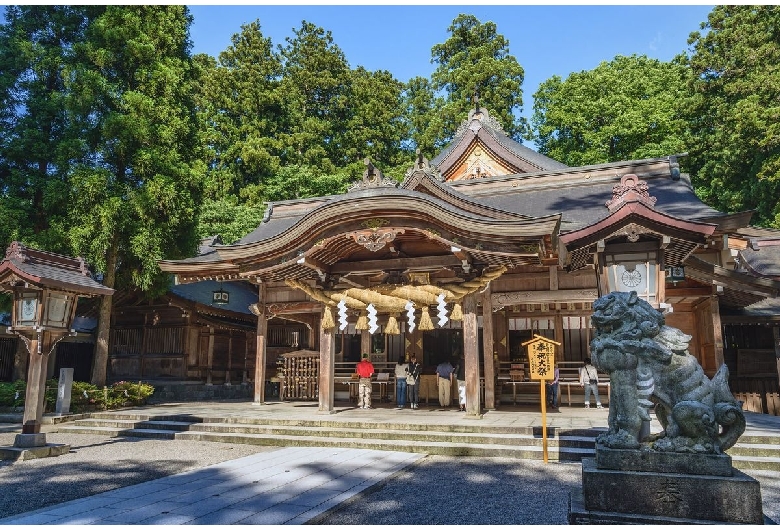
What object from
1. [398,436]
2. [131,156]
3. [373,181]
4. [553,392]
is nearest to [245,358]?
[131,156]

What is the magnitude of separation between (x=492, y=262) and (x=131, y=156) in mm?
11281

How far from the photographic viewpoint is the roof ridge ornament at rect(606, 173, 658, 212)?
7.70 m

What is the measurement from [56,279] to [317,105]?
26.5 m

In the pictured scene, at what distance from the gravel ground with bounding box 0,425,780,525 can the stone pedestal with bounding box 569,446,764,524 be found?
0.89 meters

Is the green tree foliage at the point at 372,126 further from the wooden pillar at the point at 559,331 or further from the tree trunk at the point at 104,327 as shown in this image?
the wooden pillar at the point at 559,331

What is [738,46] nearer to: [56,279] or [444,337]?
[444,337]

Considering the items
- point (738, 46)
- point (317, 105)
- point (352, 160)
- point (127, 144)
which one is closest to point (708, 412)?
point (127, 144)

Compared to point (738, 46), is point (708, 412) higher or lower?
lower

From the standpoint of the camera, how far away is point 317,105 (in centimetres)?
3275

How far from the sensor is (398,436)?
8867 millimetres

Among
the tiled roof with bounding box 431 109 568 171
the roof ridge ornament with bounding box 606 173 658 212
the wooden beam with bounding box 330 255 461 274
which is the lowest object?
the wooden beam with bounding box 330 255 461 274

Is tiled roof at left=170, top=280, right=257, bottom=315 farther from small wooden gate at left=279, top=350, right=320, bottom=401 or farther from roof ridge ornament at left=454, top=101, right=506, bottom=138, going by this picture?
roof ridge ornament at left=454, top=101, right=506, bottom=138

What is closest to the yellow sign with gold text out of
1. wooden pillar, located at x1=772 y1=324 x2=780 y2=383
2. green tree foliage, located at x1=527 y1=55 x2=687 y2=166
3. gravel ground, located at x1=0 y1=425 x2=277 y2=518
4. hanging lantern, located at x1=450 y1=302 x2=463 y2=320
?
hanging lantern, located at x1=450 y1=302 x2=463 y2=320

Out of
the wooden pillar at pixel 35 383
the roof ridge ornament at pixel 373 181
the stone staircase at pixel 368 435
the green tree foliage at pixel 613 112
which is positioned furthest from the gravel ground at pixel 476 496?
the green tree foliage at pixel 613 112
